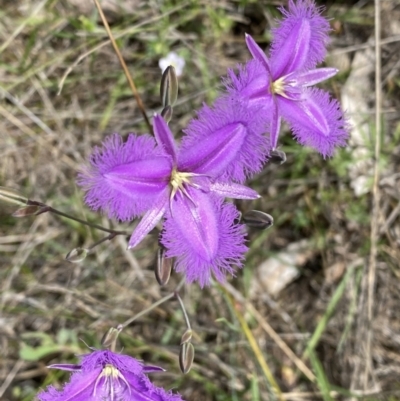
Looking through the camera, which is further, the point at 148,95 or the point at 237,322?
the point at 148,95

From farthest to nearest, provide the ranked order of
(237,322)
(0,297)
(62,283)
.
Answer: (62,283)
(0,297)
(237,322)

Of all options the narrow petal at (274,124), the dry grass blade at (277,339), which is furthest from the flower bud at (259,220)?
the dry grass blade at (277,339)

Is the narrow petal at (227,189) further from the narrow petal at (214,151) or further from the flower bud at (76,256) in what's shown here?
the flower bud at (76,256)

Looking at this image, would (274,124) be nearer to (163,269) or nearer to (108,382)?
(163,269)

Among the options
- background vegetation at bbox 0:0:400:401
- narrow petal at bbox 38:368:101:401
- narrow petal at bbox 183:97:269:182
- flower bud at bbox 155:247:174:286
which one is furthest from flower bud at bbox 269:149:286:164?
background vegetation at bbox 0:0:400:401

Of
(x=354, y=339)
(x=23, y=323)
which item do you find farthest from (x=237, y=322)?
(x=23, y=323)

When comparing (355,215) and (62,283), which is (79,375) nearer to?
(62,283)

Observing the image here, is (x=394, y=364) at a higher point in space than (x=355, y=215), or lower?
lower

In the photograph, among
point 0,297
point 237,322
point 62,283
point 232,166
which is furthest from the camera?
point 62,283
